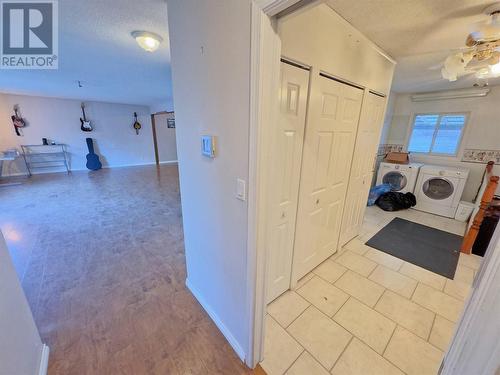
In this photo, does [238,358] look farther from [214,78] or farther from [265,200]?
[214,78]

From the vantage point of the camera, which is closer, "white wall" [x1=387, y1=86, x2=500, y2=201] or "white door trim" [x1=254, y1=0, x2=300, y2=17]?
"white door trim" [x1=254, y1=0, x2=300, y2=17]

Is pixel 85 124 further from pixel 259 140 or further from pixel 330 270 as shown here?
pixel 330 270

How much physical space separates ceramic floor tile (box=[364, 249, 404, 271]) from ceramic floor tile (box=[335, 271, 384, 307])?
0.43 meters

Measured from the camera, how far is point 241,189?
42.8 inches

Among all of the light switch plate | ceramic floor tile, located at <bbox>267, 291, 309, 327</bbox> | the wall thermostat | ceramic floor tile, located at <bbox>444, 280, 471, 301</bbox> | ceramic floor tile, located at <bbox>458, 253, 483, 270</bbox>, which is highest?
the wall thermostat

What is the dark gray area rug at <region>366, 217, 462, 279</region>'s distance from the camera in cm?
236

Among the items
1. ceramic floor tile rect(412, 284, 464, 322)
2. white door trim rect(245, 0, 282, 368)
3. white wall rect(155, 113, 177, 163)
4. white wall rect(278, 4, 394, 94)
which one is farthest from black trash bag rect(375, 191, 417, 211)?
white wall rect(155, 113, 177, 163)

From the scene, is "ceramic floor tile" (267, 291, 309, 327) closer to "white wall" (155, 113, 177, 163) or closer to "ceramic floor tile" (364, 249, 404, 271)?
"ceramic floor tile" (364, 249, 404, 271)

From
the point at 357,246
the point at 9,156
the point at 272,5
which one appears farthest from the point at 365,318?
the point at 9,156

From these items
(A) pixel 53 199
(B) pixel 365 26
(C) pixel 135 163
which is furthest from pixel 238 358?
(C) pixel 135 163

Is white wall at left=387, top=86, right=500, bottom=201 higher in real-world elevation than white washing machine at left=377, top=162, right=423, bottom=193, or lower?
higher

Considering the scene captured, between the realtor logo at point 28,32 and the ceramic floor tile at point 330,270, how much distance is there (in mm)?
3282

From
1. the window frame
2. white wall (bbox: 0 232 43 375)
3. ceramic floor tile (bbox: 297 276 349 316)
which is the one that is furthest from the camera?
the window frame

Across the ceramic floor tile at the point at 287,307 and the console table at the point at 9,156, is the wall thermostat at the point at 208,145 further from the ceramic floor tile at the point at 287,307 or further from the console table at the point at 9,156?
the console table at the point at 9,156
